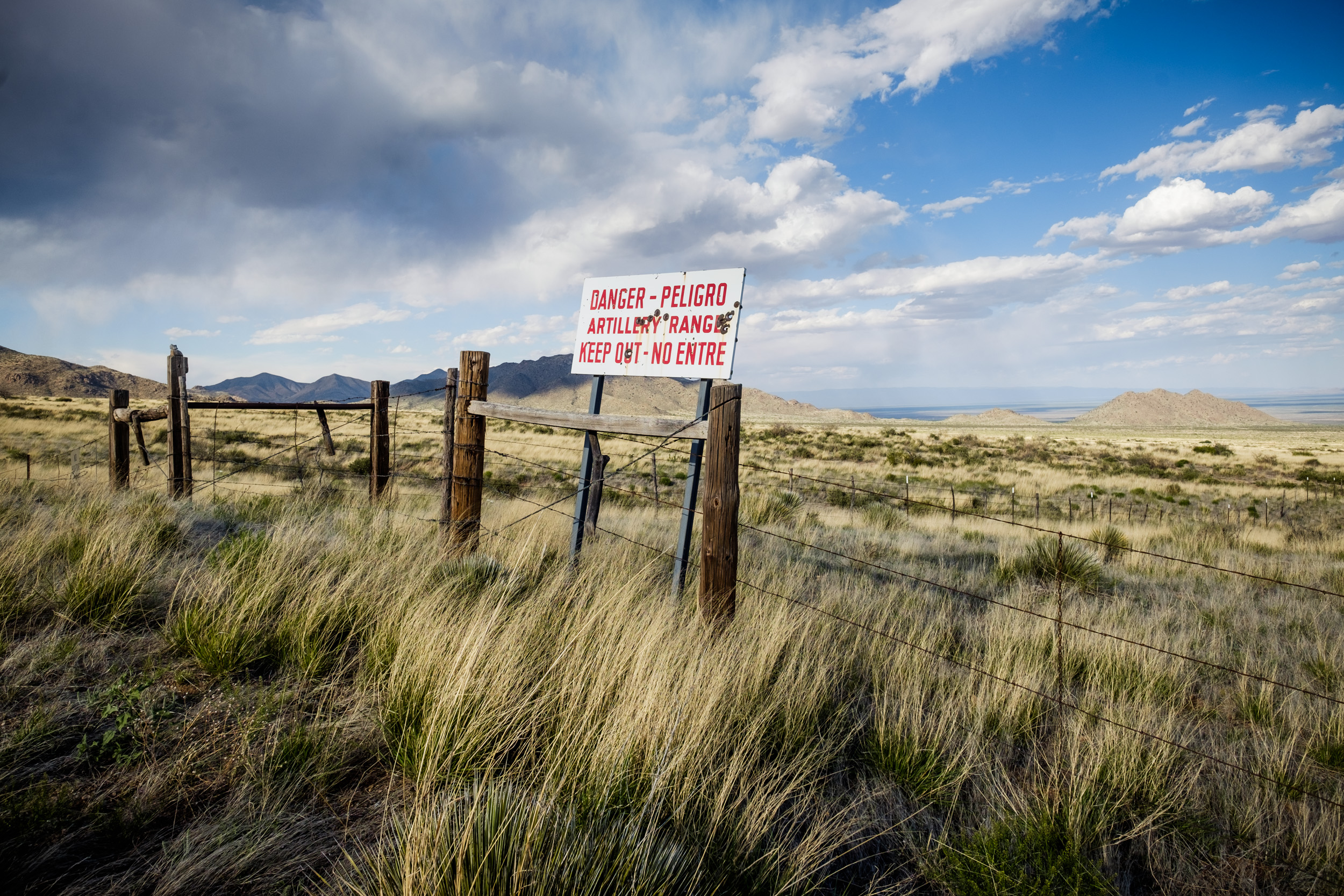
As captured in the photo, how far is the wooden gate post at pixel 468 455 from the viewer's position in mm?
6148

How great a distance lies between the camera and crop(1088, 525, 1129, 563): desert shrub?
10719 mm

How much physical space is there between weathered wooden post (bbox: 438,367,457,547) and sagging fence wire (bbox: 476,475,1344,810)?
2822 millimetres

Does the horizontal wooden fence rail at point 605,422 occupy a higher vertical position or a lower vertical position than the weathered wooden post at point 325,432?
higher

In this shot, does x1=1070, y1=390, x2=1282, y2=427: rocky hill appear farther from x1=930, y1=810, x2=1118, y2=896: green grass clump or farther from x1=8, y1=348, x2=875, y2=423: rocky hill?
x1=930, y1=810, x2=1118, y2=896: green grass clump

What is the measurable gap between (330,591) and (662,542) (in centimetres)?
446

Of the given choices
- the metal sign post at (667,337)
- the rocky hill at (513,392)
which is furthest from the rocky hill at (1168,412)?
the metal sign post at (667,337)

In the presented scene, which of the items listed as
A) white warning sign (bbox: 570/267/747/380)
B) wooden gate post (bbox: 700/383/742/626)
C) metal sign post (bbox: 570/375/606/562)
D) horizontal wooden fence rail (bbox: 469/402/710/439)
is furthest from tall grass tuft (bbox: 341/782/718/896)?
metal sign post (bbox: 570/375/606/562)

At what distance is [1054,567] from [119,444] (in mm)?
12392

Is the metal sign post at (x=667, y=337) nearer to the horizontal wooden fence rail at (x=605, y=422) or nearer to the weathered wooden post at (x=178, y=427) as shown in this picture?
the horizontal wooden fence rail at (x=605, y=422)

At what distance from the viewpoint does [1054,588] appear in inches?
306

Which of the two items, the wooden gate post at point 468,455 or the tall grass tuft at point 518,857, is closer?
the tall grass tuft at point 518,857

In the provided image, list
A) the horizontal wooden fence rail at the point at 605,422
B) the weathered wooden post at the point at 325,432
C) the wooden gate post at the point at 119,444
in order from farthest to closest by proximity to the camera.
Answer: the weathered wooden post at the point at 325,432 → the wooden gate post at the point at 119,444 → the horizontal wooden fence rail at the point at 605,422

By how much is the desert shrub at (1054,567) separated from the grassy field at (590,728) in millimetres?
1238

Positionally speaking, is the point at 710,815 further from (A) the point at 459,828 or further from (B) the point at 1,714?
(B) the point at 1,714
